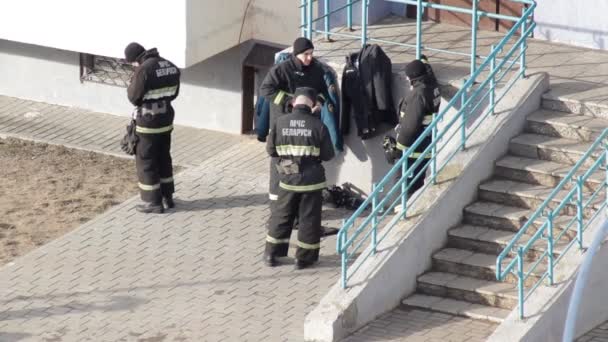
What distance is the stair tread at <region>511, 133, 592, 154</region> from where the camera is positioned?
13.6 metres

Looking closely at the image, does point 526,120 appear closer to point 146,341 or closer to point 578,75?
point 578,75

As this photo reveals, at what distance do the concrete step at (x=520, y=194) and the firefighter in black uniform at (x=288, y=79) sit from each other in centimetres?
189

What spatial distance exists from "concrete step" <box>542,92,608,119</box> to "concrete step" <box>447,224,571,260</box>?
1444 millimetres

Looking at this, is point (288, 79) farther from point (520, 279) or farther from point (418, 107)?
point (520, 279)

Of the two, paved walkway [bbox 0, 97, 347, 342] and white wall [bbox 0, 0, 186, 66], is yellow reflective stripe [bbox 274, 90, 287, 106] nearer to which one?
paved walkway [bbox 0, 97, 347, 342]

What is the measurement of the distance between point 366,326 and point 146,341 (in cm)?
175

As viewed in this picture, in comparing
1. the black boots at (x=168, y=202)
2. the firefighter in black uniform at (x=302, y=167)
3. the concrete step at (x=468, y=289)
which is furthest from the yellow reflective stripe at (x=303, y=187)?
the black boots at (x=168, y=202)

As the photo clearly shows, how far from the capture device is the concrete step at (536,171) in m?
13.3

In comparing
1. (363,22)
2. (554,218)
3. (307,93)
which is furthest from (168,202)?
(554,218)

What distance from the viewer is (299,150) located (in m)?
13.4

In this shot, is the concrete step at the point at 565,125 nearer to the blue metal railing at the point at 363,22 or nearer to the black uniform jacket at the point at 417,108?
the blue metal railing at the point at 363,22

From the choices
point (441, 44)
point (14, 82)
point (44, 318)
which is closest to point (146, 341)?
point (44, 318)

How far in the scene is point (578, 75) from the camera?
14758mm

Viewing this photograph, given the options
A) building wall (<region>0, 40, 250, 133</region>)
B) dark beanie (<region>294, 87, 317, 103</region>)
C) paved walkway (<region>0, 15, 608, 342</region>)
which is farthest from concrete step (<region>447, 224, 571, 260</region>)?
building wall (<region>0, 40, 250, 133</region>)
